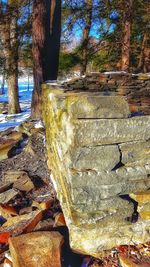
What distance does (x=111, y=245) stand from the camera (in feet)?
8.20

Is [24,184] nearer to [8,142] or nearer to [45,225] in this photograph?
[45,225]

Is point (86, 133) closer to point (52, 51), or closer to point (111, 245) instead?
point (111, 245)

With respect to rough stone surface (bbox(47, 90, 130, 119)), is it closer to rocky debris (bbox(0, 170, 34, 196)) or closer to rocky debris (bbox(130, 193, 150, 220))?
rocky debris (bbox(130, 193, 150, 220))

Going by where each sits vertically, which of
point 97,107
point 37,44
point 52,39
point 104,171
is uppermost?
point 52,39

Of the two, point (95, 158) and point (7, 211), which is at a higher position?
point (95, 158)

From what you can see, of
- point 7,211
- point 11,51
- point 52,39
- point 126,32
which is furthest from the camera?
point 11,51

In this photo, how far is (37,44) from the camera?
7.11 meters

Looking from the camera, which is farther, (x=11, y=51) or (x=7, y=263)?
(x=11, y=51)

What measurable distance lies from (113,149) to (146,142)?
0.27m

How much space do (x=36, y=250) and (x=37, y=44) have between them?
18.4ft

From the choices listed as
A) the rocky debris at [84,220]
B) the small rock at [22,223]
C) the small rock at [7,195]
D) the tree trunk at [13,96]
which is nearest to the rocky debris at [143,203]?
the rocky debris at [84,220]

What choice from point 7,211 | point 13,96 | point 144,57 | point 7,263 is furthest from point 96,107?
point 13,96

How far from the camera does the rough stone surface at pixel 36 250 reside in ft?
7.69

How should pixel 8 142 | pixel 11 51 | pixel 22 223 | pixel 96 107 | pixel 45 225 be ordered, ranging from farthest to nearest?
1. pixel 11 51
2. pixel 8 142
3. pixel 22 223
4. pixel 45 225
5. pixel 96 107
